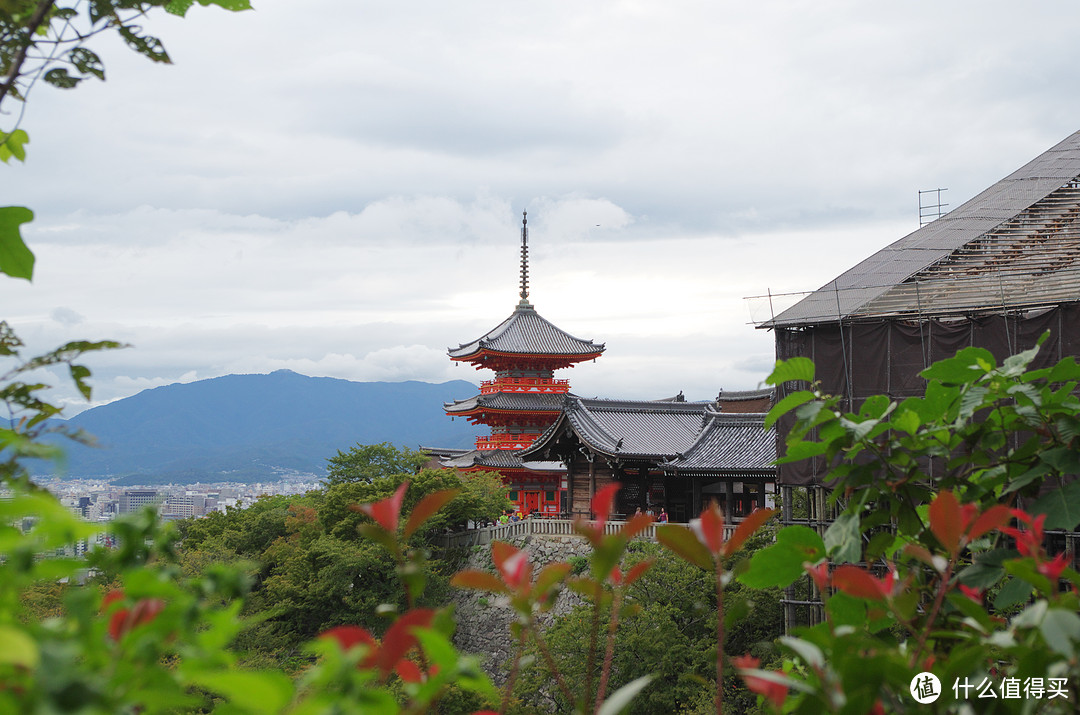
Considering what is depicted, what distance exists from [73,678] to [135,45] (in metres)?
1.57

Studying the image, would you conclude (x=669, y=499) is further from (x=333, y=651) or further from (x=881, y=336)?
(x=333, y=651)

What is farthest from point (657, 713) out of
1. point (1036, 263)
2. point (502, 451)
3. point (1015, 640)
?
point (502, 451)

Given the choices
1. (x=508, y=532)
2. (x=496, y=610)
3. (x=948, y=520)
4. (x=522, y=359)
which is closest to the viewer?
(x=948, y=520)

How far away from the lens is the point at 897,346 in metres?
14.0

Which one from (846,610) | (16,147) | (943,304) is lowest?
(846,610)

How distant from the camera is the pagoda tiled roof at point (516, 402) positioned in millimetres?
30128

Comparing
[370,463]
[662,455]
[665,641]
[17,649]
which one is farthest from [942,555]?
[370,463]

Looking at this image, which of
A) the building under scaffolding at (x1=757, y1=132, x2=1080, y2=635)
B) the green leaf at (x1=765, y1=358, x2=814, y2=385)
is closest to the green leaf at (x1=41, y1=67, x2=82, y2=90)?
the green leaf at (x1=765, y1=358, x2=814, y2=385)

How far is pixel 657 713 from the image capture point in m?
13.3

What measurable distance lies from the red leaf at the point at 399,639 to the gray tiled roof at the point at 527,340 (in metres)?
29.5

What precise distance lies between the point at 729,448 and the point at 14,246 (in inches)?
832

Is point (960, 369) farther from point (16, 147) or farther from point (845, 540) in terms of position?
point (16, 147)

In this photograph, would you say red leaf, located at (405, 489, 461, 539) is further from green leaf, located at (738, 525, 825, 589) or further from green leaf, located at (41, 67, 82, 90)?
green leaf, located at (41, 67, 82, 90)

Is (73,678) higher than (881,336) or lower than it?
lower
